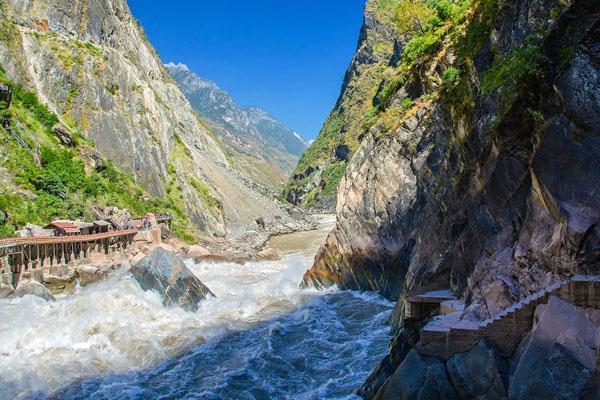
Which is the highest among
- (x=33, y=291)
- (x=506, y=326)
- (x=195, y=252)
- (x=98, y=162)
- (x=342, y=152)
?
(x=342, y=152)

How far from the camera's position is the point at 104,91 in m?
67.2

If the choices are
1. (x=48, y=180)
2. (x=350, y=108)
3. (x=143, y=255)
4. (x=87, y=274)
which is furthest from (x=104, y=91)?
(x=350, y=108)

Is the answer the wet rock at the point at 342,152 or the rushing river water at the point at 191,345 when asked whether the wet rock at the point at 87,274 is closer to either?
the rushing river water at the point at 191,345

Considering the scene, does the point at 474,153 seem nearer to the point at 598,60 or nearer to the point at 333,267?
the point at 598,60

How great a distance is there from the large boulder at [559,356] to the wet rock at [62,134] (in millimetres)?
54367

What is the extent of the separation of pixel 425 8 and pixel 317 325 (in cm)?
2593

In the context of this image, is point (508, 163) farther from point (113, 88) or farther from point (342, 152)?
point (342, 152)

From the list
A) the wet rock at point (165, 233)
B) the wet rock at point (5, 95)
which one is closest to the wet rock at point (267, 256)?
the wet rock at point (165, 233)

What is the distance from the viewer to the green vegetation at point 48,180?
40625mm

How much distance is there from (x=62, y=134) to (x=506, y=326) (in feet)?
177

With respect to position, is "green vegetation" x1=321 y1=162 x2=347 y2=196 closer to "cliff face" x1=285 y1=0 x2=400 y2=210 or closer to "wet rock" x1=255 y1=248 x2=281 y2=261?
"cliff face" x1=285 y1=0 x2=400 y2=210

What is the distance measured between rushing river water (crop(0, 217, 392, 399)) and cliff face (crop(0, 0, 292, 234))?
39.8m

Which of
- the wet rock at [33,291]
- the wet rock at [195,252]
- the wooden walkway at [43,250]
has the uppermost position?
the wooden walkway at [43,250]

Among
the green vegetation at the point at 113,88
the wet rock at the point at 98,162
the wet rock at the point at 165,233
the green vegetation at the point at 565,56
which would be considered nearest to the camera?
the green vegetation at the point at 565,56
